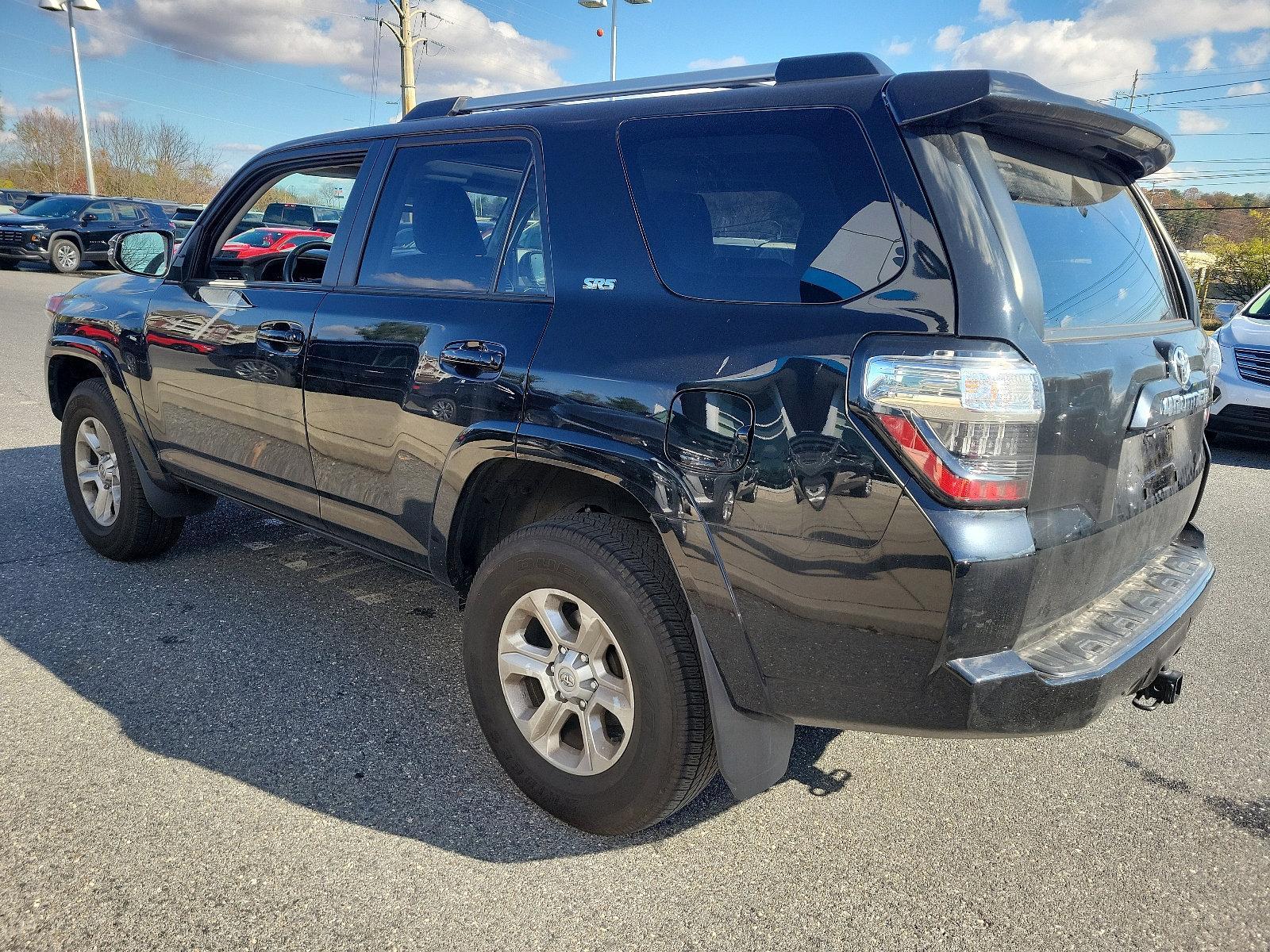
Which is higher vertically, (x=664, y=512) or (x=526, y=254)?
(x=526, y=254)

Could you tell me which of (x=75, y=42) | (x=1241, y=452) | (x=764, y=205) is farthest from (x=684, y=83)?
(x=75, y=42)

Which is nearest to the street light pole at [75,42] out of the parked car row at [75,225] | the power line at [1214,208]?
the parked car row at [75,225]

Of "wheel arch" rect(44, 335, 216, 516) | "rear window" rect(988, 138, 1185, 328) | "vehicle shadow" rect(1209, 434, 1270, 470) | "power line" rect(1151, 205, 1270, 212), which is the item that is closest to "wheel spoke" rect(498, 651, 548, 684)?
"rear window" rect(988, 138, 1185, 328)

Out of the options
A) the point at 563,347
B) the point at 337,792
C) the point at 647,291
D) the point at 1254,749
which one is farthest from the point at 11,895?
the point at 1254,749

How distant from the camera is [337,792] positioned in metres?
2.74

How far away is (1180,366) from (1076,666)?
37.2 inches

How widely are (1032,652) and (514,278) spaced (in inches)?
66.3

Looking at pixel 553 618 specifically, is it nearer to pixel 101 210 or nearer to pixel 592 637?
pixel 592 637

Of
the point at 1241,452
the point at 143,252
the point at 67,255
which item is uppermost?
the point at 143,252

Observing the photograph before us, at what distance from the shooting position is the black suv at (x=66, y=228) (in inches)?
836

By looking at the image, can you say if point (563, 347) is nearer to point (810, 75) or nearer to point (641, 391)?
point (641, 391)

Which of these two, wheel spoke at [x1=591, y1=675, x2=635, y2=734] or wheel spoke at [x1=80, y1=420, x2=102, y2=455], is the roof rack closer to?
wheel spoke at [x1=591, y1=675, x2=635, y2=734]

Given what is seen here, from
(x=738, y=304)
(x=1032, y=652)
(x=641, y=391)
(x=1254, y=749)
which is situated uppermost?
(x=738, y=304)

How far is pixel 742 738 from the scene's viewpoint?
7.56 feet
